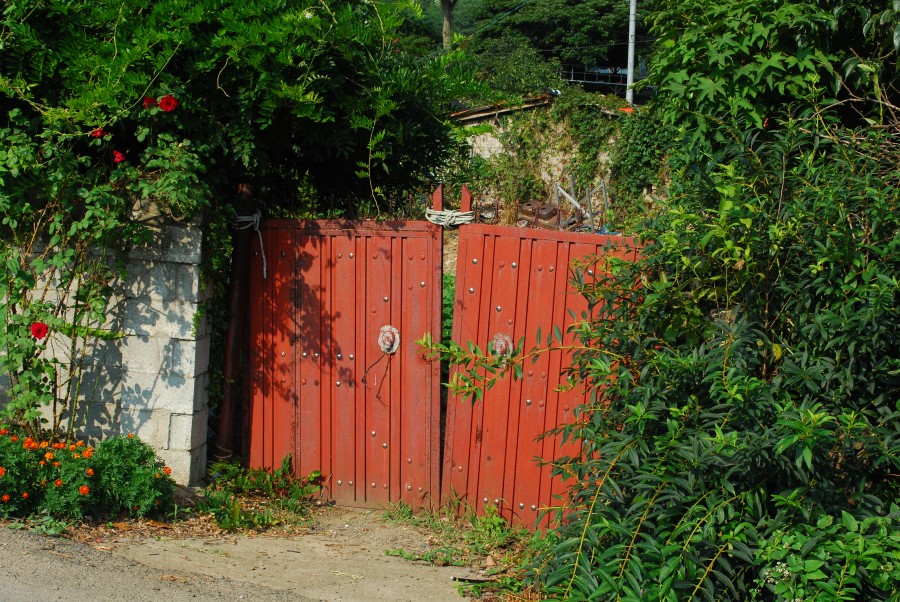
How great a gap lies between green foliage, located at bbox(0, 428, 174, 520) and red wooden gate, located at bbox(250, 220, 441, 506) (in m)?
0.95

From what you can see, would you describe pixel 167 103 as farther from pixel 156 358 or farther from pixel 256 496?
pixel 256 496

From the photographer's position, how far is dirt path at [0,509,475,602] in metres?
3.82

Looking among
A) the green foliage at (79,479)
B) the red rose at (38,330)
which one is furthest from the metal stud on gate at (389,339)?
the red rose at (38,330)

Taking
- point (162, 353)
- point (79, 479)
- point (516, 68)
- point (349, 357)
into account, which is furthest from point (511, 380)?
point (516, 68)

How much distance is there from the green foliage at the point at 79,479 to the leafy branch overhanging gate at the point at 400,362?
0.96 m

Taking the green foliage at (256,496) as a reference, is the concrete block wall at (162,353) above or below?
above

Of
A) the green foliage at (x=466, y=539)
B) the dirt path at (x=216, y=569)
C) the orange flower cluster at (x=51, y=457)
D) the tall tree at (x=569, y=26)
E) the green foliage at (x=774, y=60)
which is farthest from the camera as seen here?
the tall tree at (x=569, y=26)

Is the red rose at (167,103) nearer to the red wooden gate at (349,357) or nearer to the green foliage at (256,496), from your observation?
the red wooden gate at (349,357)

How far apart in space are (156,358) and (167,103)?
1571 millimetres

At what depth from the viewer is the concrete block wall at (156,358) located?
208 inches

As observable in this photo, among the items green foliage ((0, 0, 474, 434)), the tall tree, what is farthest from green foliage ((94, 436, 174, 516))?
the tall tree

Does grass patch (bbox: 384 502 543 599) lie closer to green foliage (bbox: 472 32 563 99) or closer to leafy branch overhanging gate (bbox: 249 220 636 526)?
leafy branch overhanging gate (bbox: 249 220 636 526)

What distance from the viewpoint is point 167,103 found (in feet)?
16.0

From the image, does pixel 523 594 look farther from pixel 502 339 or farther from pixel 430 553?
pixel 502 339
